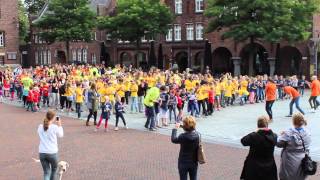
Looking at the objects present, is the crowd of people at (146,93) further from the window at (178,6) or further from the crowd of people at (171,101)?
the window at (178,6)

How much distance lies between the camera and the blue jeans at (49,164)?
982 centimetres

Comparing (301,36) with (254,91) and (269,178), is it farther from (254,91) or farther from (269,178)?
(269,178)

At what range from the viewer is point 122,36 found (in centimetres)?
4897

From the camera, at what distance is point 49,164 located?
10.0m

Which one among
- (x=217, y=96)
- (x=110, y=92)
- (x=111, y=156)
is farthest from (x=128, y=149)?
(x=217, y=96)

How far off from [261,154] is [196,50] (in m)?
45.7

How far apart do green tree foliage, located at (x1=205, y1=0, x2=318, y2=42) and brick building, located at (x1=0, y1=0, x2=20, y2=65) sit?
26.9 m

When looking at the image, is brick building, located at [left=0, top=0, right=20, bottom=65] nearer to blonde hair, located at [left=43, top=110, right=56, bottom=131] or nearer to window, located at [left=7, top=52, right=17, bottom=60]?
window, located at [left=7, top=52, right=17, bottom=60]

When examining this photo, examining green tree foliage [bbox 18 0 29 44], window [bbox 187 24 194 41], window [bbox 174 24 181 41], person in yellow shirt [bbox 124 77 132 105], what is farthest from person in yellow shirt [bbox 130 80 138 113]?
green tree foliage [bbox 18 0 29 44]

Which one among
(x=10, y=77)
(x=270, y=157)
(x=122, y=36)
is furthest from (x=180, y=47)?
(x=270, y=157)

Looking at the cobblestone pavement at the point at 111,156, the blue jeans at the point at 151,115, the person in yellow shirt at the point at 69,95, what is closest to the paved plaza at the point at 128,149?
the cobblestone pavement at the point at 111,156

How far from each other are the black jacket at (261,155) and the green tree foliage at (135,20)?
131 ft

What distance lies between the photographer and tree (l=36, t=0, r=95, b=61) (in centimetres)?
5138

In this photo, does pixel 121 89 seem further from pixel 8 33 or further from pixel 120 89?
pixel 8 33
